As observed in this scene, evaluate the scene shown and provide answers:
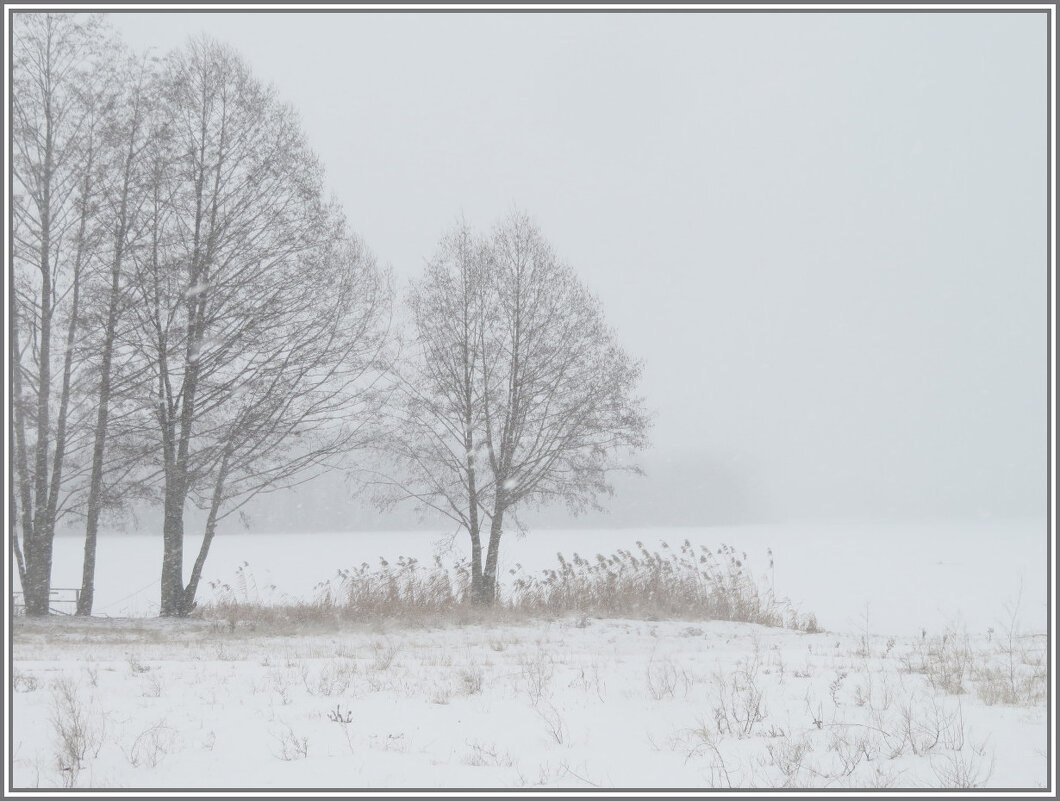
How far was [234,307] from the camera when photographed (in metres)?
12.8

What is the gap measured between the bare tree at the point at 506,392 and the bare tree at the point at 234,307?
2599 millimetres

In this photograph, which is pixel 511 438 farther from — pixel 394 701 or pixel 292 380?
pixel 394 701

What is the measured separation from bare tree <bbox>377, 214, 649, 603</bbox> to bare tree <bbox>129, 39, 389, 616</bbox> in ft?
8.53

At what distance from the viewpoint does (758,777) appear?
12.2 ft

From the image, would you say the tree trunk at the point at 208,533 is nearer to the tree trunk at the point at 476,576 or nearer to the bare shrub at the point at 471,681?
the tree trunk at the point at 476,576

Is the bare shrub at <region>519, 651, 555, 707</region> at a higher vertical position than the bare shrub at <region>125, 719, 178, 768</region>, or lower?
lower

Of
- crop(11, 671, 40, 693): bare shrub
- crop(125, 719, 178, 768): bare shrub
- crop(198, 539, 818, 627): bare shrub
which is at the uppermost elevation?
crop(125, 719, 178, 768): bare shrub

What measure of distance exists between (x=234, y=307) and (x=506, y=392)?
21.4ft

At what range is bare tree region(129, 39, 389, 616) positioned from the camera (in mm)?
12617

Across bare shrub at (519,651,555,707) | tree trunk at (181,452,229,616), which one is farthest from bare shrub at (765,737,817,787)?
tree trunk at (181,452,229,616)

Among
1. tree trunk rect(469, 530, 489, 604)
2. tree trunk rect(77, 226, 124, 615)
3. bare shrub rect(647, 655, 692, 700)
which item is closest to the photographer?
bare shrub rect(647, 655, 692, 700)

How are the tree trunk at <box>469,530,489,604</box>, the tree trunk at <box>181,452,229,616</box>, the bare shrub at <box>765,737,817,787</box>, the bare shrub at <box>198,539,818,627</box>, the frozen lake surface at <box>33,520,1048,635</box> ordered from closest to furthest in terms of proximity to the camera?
1. the bare shrub at <box>765,737,817,787</box>
2. the bare shrub at <box>198,539,818,627</box>
3. the tree trunk at <box>181,452,229,616</box>
4. the tree trunk at <box>469,530,489,604</box>
5. the frozen lake surface at <box>33,520,1048,635</box>

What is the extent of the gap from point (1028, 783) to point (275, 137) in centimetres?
1428

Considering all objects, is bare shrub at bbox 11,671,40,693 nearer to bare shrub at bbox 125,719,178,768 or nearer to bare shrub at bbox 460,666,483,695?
bare shrub at bbox 125,719,178,768
